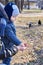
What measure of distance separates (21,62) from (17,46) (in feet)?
13.2

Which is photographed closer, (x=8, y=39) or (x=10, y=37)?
(x=10, y=37)

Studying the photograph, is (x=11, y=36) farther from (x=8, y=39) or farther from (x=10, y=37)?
(x=8, y=39)

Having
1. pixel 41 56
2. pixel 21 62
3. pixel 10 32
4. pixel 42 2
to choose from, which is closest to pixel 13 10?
pixel 10 32

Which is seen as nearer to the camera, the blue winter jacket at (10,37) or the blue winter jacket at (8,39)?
the blue winter jacket at (8,39)

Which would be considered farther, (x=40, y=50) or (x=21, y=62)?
(x=40, y=50)

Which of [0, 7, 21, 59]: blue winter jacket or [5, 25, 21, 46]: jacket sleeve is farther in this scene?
[5, 25, 21, 46]: jacket sleeve

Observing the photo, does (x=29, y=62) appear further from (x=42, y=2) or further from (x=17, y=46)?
(x=42, y=2)

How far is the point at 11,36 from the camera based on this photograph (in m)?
4.06

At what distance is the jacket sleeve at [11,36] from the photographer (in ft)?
13.3

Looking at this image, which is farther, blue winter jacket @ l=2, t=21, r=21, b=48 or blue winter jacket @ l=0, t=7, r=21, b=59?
blue winter jacket @ l=2, t=21, r=21, b=48

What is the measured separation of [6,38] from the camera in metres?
4.30

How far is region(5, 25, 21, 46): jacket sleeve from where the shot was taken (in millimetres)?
4039

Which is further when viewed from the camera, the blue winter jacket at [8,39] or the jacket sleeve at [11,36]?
the jacket sleeve at [11,36]

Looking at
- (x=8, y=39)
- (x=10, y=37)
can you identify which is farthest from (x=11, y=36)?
(x=8, y=39)
